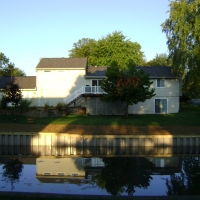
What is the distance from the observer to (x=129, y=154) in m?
22.3

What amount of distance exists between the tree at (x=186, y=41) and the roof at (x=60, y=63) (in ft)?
39.3

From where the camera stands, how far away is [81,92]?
133 feet

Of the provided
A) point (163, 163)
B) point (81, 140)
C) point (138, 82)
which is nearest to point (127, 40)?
point (138, 82)

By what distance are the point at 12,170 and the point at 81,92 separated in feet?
78.5

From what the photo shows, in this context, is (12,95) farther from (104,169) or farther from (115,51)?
(115,51)

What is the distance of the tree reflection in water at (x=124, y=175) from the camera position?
1362cm

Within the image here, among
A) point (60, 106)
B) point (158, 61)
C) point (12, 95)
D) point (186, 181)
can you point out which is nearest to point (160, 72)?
point (60, 106)

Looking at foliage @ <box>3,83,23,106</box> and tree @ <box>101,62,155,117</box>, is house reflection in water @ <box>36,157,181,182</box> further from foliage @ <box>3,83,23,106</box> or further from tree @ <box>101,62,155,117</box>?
foliage @ <box>3,83,23,106</box>

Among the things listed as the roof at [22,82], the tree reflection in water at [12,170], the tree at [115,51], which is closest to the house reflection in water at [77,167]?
the tree reflection in water at [12,170]

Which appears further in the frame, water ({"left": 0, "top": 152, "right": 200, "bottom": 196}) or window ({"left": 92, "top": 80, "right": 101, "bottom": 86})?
window ({"left": 92, "top": 80, "right": 101, "bottom": 86})

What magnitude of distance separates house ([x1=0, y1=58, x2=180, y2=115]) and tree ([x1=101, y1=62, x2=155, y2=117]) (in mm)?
4412

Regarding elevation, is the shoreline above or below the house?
below

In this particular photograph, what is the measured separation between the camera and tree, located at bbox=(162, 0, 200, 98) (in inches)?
1511

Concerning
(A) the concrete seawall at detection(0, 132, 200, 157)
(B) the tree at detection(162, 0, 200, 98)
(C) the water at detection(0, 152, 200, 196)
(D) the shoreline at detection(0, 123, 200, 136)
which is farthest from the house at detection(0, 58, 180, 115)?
(C) the water at detection(0, 152, 200, 196)
